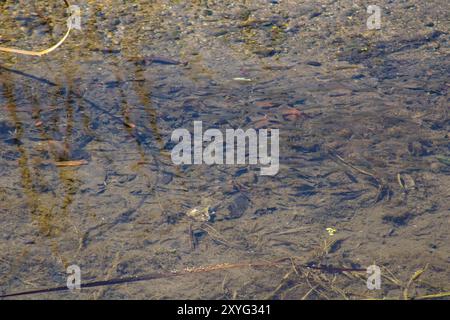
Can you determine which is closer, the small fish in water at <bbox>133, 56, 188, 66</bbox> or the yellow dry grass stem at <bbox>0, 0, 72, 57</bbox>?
the yellow dry grass stem at <bbox>0, 0, 72, 57</bbox>

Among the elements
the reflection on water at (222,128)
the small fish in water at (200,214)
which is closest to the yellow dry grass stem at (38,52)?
the reflection on water at (222,128)

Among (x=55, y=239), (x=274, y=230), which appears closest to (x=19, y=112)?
(x=55, y=239)

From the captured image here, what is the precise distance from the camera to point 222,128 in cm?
275


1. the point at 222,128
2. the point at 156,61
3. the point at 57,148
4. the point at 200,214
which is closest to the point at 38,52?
the point at 156,61

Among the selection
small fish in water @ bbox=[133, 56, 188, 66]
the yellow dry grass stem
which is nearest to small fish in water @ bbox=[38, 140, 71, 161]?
the yellow dry grass stem

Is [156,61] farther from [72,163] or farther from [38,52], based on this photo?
[72,163]

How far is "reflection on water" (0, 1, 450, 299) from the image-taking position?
2.20 m

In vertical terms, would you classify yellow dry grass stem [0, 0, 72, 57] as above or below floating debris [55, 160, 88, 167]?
above

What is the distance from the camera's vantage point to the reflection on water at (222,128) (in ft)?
7.22

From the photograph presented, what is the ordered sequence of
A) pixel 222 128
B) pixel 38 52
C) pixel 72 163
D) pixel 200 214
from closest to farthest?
pixel 200 214
pixel 72 163
pixel 222 128
pixel 38 52

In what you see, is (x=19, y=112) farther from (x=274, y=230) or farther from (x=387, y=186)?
(x=387, y=186)

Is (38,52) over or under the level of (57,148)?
over

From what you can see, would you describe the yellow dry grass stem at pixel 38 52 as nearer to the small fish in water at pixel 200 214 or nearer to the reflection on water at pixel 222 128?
the reflection on water at pixel 222 128

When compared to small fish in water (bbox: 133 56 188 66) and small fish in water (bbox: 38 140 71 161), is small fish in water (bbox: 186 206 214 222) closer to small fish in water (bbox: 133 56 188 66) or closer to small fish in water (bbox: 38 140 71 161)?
small fish in water (bbox: 38 140 71 161)
